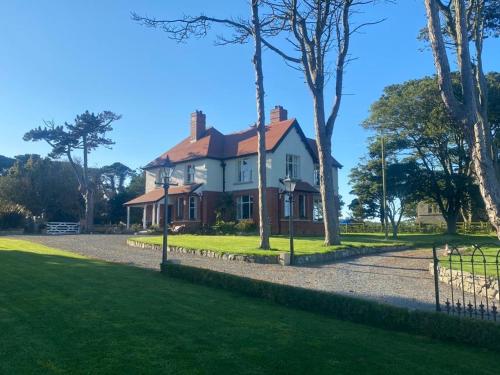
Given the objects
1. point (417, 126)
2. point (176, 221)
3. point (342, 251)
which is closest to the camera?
point (342, 251)

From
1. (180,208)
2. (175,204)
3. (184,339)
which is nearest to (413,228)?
(180,208)

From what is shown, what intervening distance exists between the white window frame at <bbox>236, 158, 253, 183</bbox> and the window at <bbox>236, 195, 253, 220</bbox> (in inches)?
54.1

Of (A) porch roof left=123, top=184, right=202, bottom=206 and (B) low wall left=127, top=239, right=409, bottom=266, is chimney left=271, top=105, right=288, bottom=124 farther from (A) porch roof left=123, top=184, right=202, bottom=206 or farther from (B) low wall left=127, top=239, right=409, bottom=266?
(B) low wall left=127, top=239, right=409, bottom=266

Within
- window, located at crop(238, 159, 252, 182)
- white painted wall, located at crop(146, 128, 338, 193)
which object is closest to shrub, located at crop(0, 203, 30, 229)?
white painted wall, located at crop(146, 128, 338, 193)

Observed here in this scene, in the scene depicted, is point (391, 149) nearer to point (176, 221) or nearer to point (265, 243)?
point (176, 221)

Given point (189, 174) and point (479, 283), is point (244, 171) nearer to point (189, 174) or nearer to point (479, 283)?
point (189, 174)

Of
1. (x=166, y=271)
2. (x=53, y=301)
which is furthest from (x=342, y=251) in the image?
(x=53, y=301)

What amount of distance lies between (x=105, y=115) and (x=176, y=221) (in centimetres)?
1664

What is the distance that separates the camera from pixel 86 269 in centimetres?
1213

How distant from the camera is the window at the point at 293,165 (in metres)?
33.7

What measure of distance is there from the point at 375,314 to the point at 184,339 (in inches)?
139

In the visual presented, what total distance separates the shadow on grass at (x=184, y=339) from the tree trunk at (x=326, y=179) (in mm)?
11581

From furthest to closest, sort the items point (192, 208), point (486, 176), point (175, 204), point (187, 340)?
point (175, 204) → point (192, 208) → point (486, 176) → point (187, 340)

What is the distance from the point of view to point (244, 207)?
3356 centimetres
